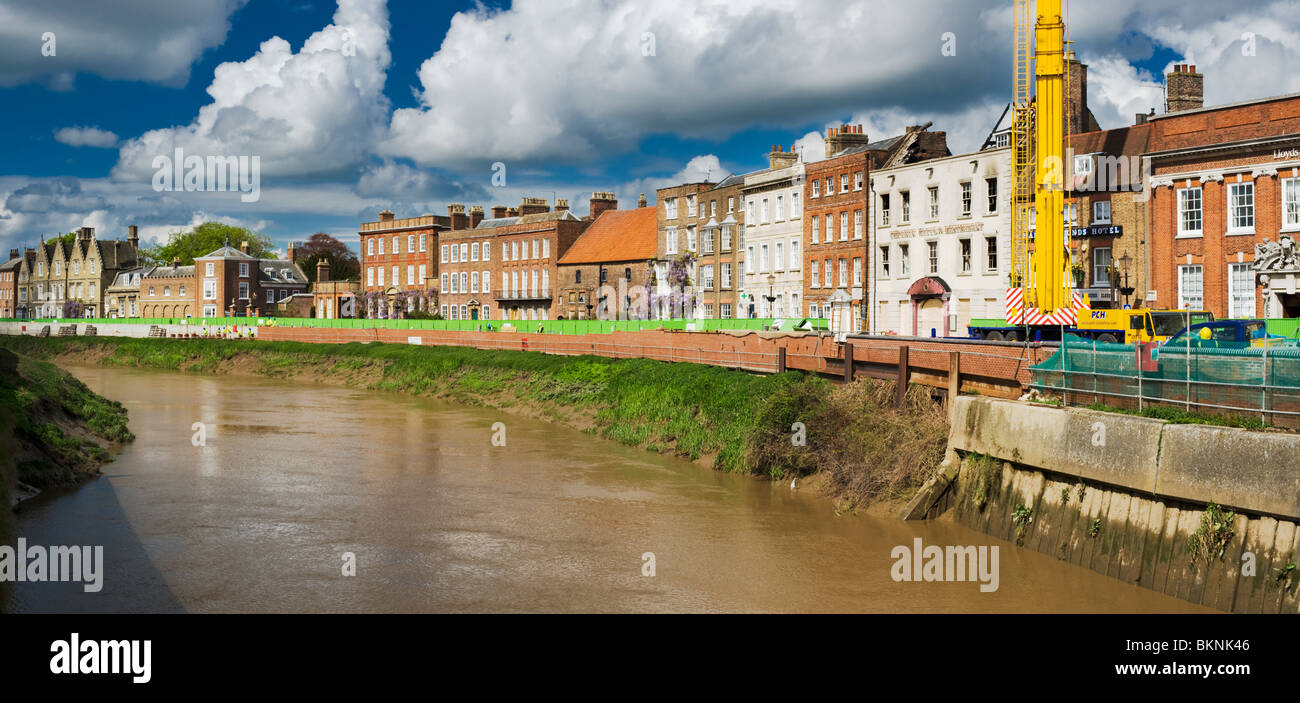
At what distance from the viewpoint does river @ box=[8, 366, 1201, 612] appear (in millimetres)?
17250

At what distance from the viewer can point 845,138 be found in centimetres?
6119

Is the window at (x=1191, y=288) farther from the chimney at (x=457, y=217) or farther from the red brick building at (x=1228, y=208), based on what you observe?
the chimney at (x=457, y=217)

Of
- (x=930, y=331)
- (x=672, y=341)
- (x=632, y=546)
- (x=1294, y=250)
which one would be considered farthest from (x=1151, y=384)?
(x=930, y=331)

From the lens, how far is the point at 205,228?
153500 mm

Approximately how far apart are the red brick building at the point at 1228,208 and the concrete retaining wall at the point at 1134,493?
21.8 meters

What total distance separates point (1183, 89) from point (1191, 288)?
1173 cm

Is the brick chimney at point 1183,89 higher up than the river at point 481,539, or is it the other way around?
the brick chimney at point 1183,89

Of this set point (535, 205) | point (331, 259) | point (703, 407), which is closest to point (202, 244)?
point (331, 259)

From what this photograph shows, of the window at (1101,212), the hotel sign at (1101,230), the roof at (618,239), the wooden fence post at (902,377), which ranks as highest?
the roof at (618,239)

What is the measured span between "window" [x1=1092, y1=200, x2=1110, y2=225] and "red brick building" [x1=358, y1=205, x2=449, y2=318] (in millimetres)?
67263

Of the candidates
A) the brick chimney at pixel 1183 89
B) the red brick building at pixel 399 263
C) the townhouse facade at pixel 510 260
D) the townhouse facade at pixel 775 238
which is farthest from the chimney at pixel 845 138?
the red brick building at pixel 399 263

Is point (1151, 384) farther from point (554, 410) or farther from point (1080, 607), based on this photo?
point (554, 410)

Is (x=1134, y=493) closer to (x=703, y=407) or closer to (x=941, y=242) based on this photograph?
(x=703, y=407)

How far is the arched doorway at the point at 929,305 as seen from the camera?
5059cm
